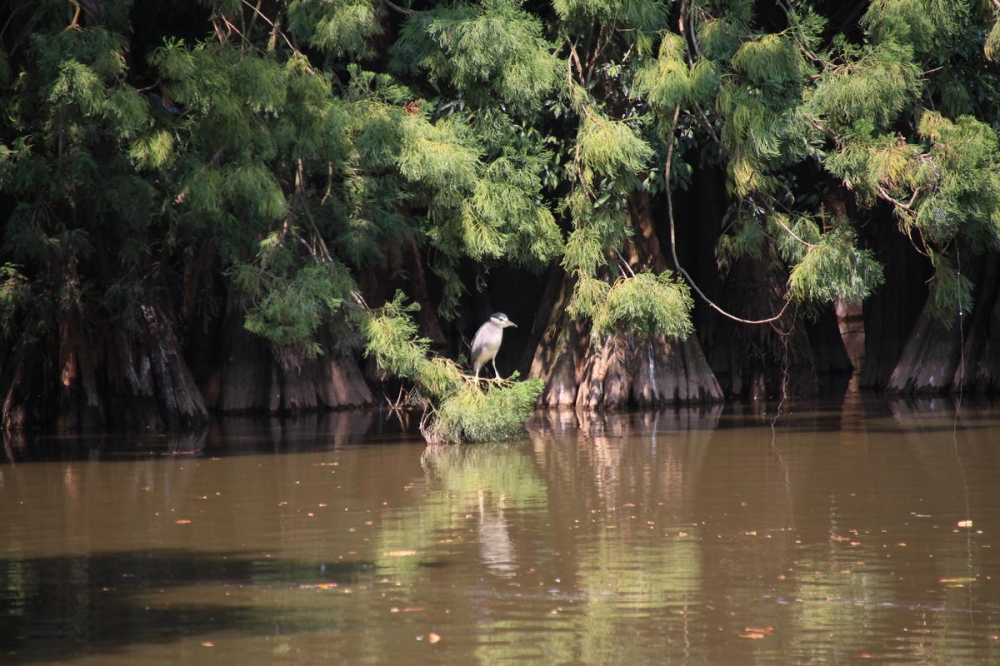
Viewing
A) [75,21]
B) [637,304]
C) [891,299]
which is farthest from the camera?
[891,299]

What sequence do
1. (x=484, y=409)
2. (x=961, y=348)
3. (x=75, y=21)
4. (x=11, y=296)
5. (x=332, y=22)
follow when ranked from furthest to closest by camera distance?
1. (x=961, y=348)
2. (x=11, y=296)
3. (x=332, y=22)
4. (x=75, y=21)
5. (x=484, y=409)

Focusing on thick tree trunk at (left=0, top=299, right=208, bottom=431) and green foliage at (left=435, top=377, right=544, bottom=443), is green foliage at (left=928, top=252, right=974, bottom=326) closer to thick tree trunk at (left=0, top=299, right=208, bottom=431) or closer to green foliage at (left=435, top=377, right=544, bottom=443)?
green foliage at (left=435, top=377, right=544, bottom=443)

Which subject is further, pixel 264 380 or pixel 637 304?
pixel 264 380

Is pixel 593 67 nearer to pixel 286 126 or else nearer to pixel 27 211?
pixel 286 126

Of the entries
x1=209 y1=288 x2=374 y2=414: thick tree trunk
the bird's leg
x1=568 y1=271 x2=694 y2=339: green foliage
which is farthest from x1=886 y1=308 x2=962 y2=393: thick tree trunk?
the bird's leg

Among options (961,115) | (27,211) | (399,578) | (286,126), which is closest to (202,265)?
(27,211)

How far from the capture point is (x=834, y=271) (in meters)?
13.0

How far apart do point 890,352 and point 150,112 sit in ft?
32.1

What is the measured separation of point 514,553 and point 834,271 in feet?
22.7

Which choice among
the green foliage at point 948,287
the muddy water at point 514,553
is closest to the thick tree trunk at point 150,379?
the muddy water at point 514,553

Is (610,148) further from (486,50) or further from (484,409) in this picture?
(484,409)

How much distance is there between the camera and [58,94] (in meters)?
11.3

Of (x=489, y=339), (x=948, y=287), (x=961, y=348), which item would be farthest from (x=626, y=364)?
(x=961, y=348)

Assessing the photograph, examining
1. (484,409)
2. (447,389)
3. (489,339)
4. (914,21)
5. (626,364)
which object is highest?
(914,21)
